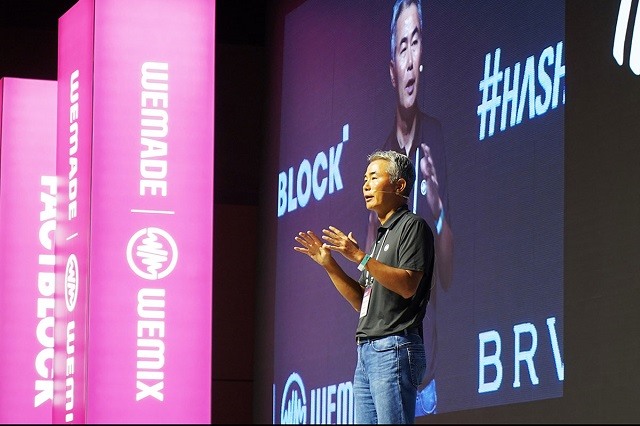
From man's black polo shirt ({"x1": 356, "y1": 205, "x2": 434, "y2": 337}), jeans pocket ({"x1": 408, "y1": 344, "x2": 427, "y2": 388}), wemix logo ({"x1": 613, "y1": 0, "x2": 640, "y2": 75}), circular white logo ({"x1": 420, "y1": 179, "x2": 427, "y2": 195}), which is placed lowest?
jeans pocket ({"x1": 408, "y1": 344, "x2": 427, "y2": 388})

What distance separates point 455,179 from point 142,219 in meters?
1.47

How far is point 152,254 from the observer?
179 inches

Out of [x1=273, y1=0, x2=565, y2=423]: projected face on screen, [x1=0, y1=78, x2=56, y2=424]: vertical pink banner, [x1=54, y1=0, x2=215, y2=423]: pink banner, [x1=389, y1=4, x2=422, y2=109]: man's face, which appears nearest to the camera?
[x1=54, y1=0, x2=215, y2=423]: pink banner

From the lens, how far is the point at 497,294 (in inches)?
194

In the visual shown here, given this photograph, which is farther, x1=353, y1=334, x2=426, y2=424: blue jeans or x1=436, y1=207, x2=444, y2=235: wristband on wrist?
x1=436, y1=207, x2=444, y2=235: wristband on wrist

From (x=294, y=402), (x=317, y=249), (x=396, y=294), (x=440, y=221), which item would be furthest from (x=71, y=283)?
(x=294, y=402)

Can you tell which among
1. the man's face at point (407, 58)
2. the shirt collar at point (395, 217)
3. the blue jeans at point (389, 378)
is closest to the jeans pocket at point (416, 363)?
the blue jeans at point (389, 378)

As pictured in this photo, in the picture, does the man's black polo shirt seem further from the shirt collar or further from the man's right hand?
the man's right hand

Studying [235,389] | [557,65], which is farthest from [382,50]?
[235,389]

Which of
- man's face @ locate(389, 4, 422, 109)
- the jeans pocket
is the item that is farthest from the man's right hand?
man's face @ locate(389, 4, 422, 109)

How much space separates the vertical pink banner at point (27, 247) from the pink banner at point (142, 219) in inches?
61.3

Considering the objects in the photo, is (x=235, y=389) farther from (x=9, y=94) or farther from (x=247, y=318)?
(x=9, y=94)

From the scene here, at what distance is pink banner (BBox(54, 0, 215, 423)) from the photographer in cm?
443

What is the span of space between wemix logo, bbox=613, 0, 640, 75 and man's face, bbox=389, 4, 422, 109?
166 cm
